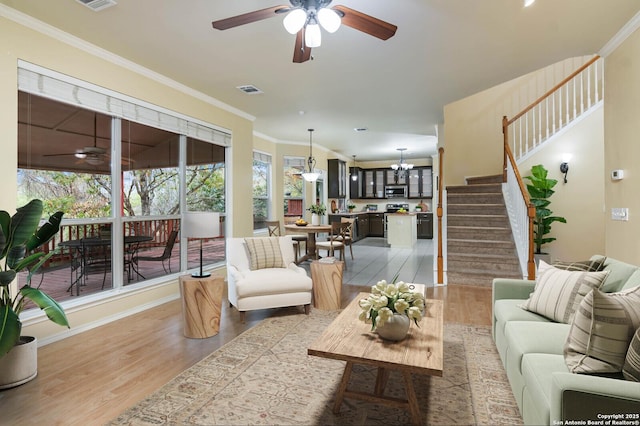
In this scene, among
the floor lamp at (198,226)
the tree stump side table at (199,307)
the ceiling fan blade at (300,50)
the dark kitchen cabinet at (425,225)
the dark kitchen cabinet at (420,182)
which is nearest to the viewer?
the ceiling fan blade at (300,50)

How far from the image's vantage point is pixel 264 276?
369 cm

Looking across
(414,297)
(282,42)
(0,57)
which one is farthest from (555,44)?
(0,57)

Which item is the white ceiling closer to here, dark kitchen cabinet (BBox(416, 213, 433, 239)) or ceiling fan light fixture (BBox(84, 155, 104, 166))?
ceiling fan light fixture (BBox(84, 155, 104, 166))

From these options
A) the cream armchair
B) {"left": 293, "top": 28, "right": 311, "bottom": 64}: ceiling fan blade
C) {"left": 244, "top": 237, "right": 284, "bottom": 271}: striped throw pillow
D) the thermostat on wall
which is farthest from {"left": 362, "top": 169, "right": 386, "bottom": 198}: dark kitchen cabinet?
{"left": 293, "top": 28, "right": 311, "bottom": 64}: ceiling fan blade

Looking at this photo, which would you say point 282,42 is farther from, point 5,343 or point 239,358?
point 5,343

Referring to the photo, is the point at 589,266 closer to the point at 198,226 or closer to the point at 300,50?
the point at 300,50

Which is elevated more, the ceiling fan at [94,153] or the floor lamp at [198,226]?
the ceiling fan at [94,153]

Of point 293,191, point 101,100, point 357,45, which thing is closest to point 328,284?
point 357,45

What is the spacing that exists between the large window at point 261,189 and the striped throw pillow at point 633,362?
6.70 m

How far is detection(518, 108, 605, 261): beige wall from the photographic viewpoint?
17.9ft

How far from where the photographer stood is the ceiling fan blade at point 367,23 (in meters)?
2.19

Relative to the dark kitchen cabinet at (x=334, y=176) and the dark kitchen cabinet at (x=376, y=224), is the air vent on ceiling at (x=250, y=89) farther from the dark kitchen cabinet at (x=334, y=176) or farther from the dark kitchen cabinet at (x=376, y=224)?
the dark kitchen cabinet at (x=376, y=224)

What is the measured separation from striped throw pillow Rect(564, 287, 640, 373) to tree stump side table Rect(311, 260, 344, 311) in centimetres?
252

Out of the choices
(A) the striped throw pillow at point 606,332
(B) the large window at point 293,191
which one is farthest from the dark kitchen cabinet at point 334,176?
(A) the striped throw pillow at point 606,332
